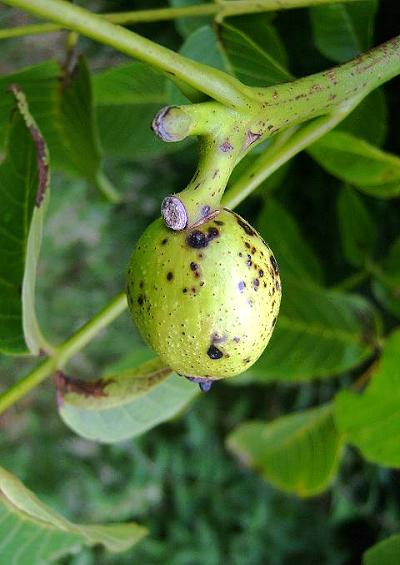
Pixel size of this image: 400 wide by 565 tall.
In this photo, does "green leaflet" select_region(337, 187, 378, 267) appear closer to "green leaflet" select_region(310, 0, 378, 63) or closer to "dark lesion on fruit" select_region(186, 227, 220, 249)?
"green leaflet" select_region(310, 0, 378, 63)

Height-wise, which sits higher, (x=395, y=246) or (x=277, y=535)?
(x=395, y=246)

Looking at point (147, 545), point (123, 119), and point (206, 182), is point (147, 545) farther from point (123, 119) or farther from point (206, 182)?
point (206, 182)

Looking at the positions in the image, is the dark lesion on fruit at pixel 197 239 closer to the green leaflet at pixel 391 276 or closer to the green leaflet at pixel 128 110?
the green leaflet at pixel 128 110

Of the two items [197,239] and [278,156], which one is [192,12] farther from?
[197,239]

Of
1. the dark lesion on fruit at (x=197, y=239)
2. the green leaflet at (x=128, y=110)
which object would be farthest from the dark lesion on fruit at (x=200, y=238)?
the green leaflet at (x=128, y=110)

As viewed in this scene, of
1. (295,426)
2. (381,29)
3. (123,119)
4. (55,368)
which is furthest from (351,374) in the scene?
(55,368)

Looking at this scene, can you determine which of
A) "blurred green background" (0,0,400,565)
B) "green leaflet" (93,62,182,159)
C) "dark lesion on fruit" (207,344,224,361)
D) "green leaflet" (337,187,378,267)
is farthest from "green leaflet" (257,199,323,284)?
"blurred green background" (0,0,400,565)

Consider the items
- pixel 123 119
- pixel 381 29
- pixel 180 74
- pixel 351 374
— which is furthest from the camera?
pixel 351 374

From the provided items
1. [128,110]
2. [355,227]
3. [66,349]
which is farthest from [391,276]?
[66,349]
